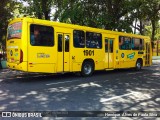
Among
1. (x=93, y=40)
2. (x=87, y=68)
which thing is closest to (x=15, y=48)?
(x=87, y=68)

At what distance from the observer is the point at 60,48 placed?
15359 mm

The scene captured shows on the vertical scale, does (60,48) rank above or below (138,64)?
above

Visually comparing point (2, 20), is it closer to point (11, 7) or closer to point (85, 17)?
point (11, 7)

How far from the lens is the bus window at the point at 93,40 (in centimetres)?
1722

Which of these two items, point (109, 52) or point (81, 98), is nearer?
point (81, 98)

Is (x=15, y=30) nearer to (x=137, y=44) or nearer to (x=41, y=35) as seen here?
(x=41, y=35)

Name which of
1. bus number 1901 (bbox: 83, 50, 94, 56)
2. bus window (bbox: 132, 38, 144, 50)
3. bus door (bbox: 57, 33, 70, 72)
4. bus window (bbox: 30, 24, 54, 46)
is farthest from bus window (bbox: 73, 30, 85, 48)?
bus window (bbox: 132, 38, 144, 50)

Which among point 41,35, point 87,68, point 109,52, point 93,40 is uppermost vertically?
point 41,35

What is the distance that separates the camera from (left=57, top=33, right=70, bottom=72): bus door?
15.3m

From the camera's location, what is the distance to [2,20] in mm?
27844

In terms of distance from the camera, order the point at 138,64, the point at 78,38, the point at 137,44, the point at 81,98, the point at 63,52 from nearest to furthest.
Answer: the point at 81,98, the point at 63,52, the point at 78,38, the point at 137,44, the point at 138,64

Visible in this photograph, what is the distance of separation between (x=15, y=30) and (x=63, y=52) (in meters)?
2.68

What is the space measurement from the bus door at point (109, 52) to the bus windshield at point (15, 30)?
20.6 ft

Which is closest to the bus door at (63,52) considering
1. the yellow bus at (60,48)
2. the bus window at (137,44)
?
Answer: the yellow bus at (60,48)
